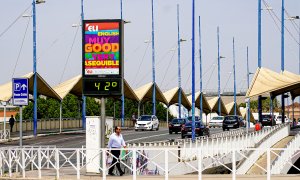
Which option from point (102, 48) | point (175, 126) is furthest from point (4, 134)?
point (102, 48)

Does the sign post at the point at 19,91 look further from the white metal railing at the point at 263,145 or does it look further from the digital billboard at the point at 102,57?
the white metal railing at the point at 263,145

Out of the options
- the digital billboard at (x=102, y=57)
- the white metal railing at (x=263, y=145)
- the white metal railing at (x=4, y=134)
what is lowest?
the white metal railing at (x=263, y=145)

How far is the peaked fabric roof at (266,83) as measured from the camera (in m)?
59.3

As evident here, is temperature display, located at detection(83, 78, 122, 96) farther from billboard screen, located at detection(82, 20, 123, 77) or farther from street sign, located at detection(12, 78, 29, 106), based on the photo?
street sign, located at detection(12, 78, 29, 106)

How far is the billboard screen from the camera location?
25.0 metres

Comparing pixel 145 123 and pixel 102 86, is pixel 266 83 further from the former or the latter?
pixel 102 86

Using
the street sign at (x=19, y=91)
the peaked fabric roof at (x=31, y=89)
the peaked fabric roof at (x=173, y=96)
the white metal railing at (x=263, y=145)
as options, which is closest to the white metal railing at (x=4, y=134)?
the peaked fabric roof at (x=31, y=89)

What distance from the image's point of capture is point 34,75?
6278 centimetres

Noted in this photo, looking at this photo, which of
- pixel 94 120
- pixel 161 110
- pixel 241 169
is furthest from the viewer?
pixel 161 110

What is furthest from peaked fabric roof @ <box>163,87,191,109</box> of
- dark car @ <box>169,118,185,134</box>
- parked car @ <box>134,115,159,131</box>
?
dark car @ <box>169,118,185,134</box>

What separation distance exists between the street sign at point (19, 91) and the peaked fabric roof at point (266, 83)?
3510 cm

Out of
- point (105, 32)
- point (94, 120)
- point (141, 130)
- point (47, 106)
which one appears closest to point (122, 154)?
point (94, 120)

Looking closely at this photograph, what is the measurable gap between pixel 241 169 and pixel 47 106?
106 m

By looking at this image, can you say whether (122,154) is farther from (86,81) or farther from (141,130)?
(141,130)
